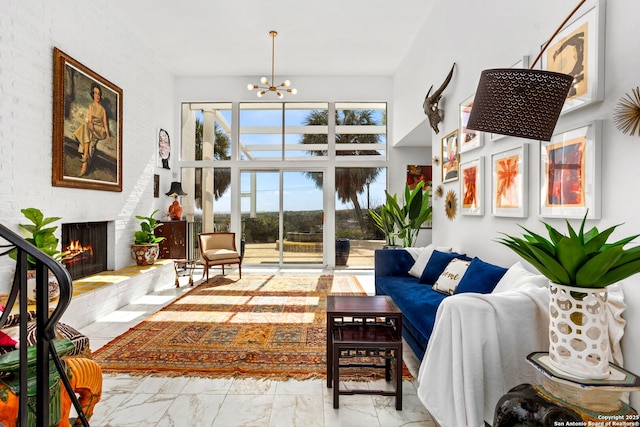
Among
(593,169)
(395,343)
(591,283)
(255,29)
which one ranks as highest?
(255,29)

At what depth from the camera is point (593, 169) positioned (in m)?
1.74

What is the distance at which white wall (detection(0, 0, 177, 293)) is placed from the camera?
3041 millimetres

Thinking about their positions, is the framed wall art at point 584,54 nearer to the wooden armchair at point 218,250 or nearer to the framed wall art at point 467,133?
the framed wall art at point 467,133

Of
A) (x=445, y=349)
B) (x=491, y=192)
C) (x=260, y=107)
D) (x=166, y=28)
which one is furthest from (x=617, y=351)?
(x=260, y=107)

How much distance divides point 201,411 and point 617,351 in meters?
2.11

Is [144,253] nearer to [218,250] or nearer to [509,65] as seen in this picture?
[218,250]

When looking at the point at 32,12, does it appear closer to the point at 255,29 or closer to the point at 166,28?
the point at 166,28

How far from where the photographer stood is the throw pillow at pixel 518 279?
1873 mm

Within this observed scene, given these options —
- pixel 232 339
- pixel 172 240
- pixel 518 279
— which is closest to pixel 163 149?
pixel 172 240

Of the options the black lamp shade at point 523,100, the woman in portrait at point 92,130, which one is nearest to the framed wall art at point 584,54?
the black lamp shade at point 523,100

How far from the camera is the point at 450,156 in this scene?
12.2ft

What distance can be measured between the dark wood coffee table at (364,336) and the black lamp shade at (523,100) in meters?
1.20

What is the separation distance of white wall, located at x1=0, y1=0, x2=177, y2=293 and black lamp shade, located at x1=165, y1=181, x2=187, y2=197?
1.14ft

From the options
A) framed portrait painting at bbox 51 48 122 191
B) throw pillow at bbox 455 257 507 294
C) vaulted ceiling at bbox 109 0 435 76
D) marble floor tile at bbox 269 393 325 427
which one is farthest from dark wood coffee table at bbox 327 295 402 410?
vaulted ceiling at bbox 109 0 435 76
